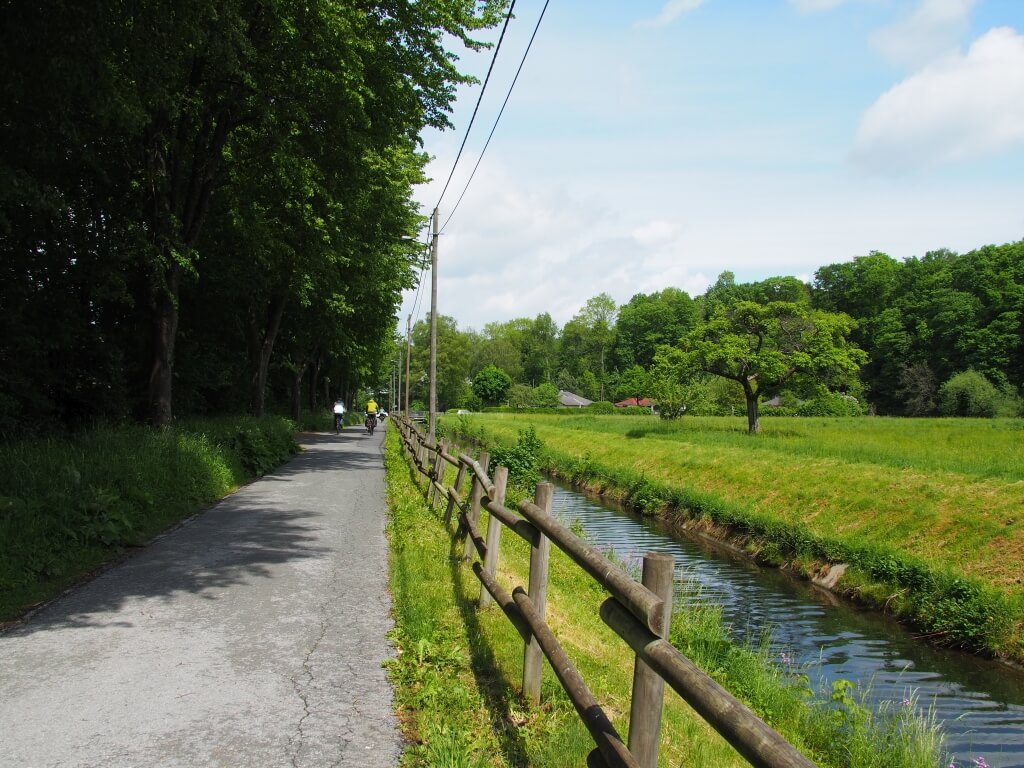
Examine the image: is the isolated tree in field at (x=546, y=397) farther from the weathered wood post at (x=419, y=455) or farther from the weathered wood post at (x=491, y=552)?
the weathered wood post at (x=491, y=552)

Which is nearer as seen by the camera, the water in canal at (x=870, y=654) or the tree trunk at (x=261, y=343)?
the water in canal at (x=870, y=654)

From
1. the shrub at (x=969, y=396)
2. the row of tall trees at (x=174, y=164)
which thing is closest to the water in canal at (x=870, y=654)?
the row of tall trees at (x=174, y=164)

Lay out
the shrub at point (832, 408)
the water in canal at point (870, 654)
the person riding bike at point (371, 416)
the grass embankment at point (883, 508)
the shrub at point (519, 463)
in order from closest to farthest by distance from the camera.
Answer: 1. the water in canal at point (870, 654)
2. the grass embankment at point (883, 508)
3. the shrub at point (519, 463)
4. the person riding bike at point (371, 416)
5. the shrub at point (832, 408)

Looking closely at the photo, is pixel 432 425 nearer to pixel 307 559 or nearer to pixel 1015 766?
pixel 307 559

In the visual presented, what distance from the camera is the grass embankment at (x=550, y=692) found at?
3.95 m

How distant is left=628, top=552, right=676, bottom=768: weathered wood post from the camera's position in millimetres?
2855

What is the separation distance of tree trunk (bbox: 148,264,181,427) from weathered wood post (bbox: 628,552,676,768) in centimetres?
1475

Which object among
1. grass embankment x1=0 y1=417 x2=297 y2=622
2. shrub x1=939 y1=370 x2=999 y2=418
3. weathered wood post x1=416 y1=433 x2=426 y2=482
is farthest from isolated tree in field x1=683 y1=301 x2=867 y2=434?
shrub x1=939 y1=370 x2=999 y2=418

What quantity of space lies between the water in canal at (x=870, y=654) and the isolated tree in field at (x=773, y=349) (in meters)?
20.8

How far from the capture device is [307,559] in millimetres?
8391

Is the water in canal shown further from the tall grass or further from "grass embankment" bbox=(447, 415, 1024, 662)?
the tall grass

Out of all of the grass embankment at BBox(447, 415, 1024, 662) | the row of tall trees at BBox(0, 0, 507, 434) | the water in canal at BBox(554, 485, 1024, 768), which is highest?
the row of tall trees at BBox(0, 0, 507, 434)

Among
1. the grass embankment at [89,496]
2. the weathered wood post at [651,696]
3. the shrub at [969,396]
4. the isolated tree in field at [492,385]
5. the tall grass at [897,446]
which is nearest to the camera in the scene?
the weathered wood post at [651,696]

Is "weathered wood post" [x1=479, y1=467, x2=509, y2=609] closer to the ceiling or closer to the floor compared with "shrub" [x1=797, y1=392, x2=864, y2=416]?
closer to the floor
